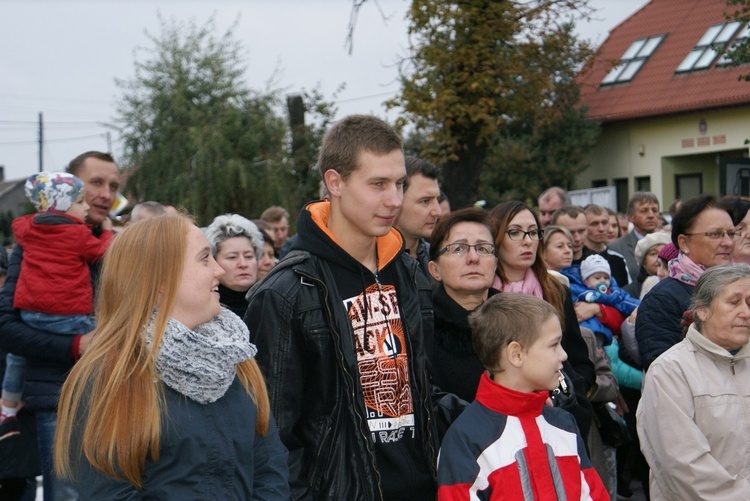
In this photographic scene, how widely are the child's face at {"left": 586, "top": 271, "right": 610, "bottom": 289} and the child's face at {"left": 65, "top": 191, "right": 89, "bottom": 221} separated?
3595 mm

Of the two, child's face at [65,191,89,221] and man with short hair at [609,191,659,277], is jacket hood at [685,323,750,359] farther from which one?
man with short hair at [609,191,659,277]

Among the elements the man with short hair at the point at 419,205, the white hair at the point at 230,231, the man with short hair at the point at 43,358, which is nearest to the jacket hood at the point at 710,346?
the man with short hair at the point at 419,205

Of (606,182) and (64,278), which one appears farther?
(606,182)

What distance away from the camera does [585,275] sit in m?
6.79

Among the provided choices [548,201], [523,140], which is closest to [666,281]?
[548,201]

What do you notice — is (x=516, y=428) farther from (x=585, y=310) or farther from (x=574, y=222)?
(x=574, y=222)

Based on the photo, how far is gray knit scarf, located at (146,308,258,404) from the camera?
2.86 metres

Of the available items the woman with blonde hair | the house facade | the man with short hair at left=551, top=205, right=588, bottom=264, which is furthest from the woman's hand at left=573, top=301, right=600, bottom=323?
the house facade

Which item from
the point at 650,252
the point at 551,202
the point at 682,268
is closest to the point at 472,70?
the point at 551,202

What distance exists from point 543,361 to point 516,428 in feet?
0.94

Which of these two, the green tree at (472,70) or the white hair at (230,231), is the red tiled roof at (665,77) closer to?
the green tree at (472,70)

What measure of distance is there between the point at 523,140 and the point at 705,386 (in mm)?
25220

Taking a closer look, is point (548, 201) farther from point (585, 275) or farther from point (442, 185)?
point (442, 185)

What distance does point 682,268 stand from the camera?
212 inches
